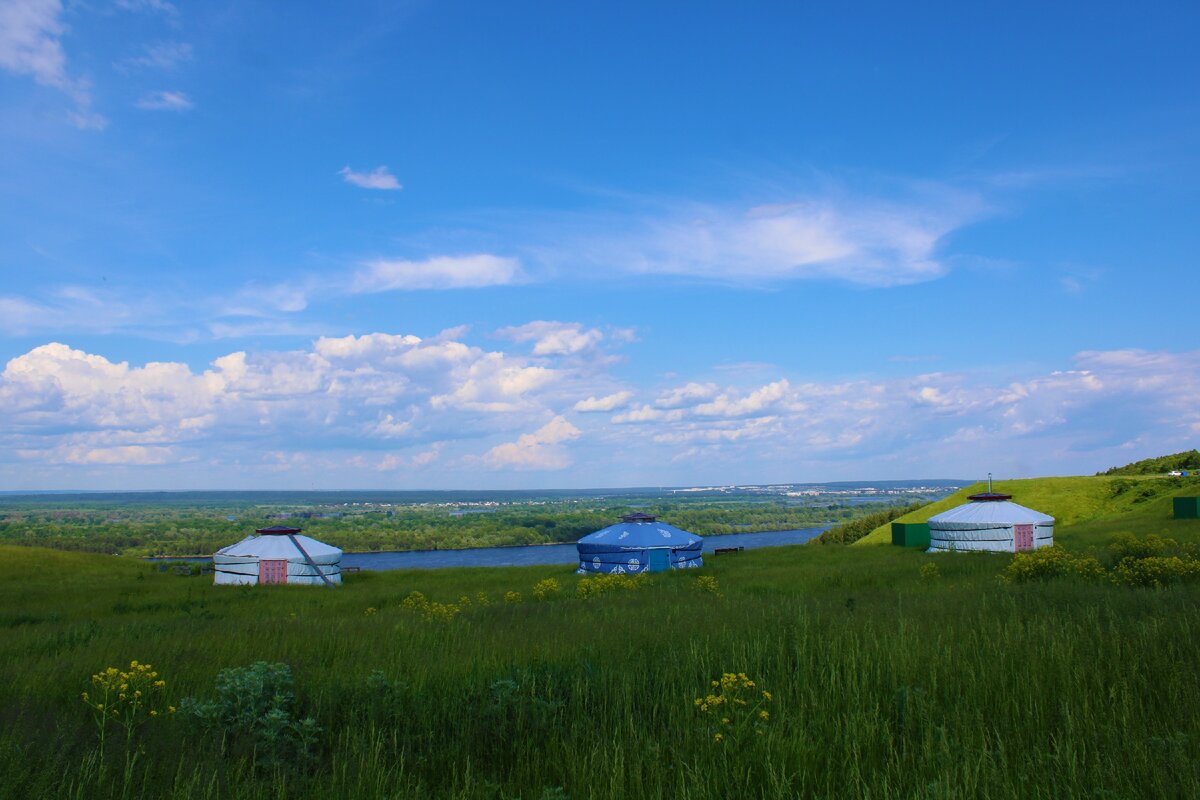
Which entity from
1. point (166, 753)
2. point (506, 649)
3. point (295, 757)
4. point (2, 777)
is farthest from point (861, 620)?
point (2, 777)

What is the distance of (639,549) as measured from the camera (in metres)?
41.6

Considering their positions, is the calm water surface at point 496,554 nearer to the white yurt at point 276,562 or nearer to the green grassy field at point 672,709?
the white yurt at point 276,562

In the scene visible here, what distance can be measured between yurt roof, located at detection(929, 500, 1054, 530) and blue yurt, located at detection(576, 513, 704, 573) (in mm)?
14253

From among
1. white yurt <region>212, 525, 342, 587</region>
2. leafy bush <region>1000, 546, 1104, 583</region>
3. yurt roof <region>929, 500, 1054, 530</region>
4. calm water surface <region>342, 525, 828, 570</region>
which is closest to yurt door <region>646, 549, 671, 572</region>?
yurt roof <region>929, 500, 1054, 530</region>

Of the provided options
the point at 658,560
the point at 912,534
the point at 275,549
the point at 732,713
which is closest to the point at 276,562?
the point at 275,549

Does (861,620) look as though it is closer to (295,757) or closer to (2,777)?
(295,757)

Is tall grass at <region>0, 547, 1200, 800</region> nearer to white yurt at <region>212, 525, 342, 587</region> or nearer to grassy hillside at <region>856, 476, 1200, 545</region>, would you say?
white yurt at <region>212, 525, 342, 587</region>

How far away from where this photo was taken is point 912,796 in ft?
13.0

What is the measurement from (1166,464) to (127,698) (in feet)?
236

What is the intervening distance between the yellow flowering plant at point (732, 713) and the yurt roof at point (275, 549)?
4050cm

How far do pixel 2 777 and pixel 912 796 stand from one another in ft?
16.3

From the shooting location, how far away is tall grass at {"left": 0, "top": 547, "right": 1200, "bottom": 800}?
4266mm

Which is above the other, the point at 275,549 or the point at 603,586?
the point at 603,586

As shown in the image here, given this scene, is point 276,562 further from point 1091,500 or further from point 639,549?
point 1091,500
